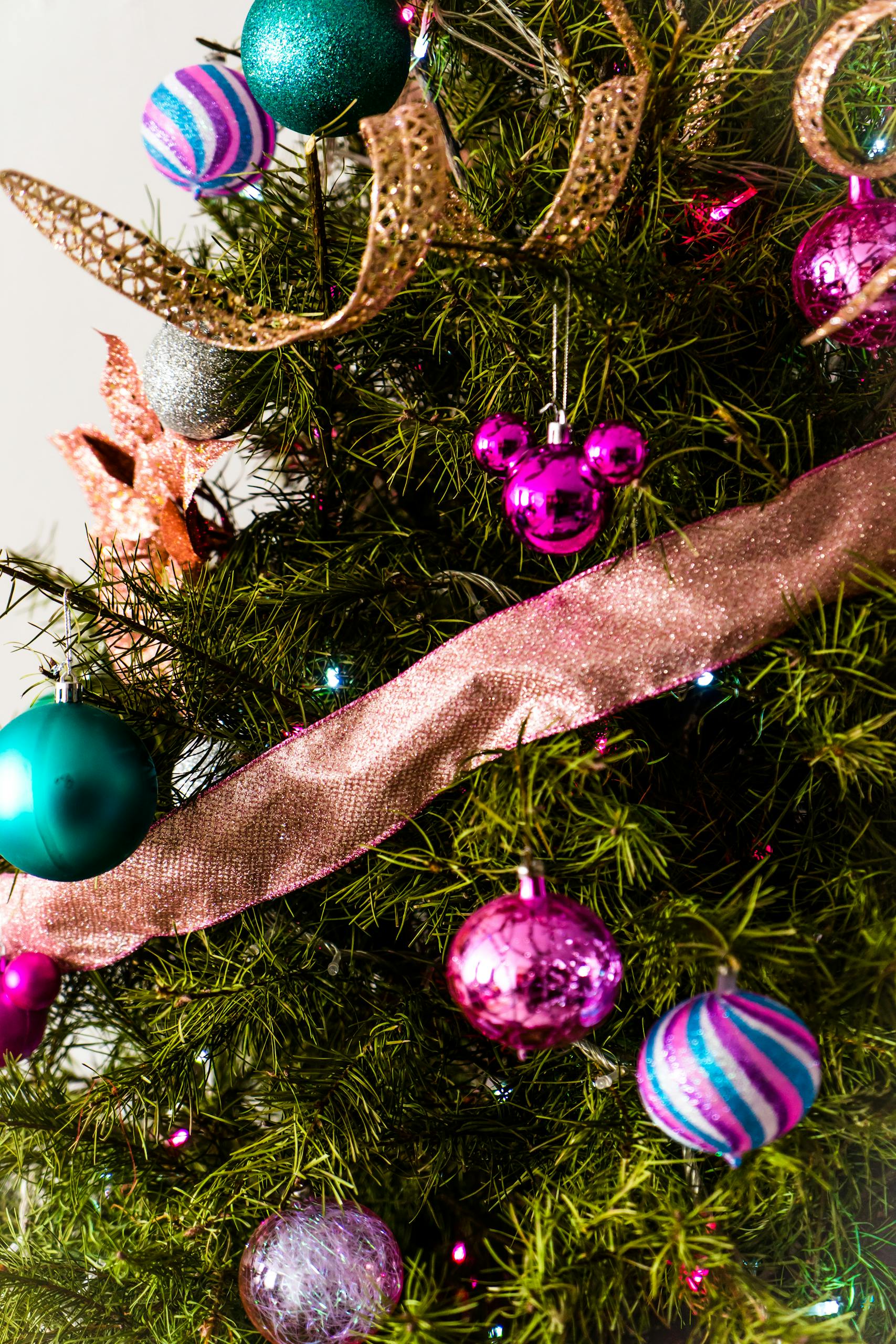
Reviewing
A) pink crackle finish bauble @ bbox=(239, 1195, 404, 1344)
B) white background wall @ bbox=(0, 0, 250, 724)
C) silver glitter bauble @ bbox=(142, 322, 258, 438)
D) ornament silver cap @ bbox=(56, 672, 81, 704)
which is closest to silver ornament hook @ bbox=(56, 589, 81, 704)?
ornament silver cap @ bbox=(56, 672, 81, 704)

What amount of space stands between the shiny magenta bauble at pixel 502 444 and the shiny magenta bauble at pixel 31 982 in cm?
Result: 28

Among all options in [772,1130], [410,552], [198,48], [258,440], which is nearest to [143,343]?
[198,48]

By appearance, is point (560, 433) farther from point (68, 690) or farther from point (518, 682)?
point (68, 690)

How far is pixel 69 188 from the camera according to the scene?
0.75m

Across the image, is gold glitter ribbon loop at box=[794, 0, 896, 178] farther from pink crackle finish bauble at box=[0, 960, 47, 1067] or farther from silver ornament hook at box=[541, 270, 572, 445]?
pink crackle finish bauble at box=[0, 960, 47, 1067]

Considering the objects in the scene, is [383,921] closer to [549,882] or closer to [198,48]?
[549,882]

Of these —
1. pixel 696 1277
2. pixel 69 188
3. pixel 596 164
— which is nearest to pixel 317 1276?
pixel 696 1277

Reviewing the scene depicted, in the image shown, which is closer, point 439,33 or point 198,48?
point 439,33

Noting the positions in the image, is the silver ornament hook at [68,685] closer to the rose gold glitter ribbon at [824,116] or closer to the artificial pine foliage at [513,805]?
the artificial pine foliage at [513,805]

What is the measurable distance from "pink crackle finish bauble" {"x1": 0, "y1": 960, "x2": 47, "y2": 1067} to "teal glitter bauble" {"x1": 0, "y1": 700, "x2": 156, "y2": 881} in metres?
0.11

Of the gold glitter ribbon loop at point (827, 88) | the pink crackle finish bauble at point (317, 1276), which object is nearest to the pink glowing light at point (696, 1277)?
the pink crackle finish bauble at point (317, 1276)

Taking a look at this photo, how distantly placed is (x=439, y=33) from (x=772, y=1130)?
1.32 feet

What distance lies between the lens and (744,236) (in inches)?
15.0

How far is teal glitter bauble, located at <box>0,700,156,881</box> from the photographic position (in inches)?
13.4
